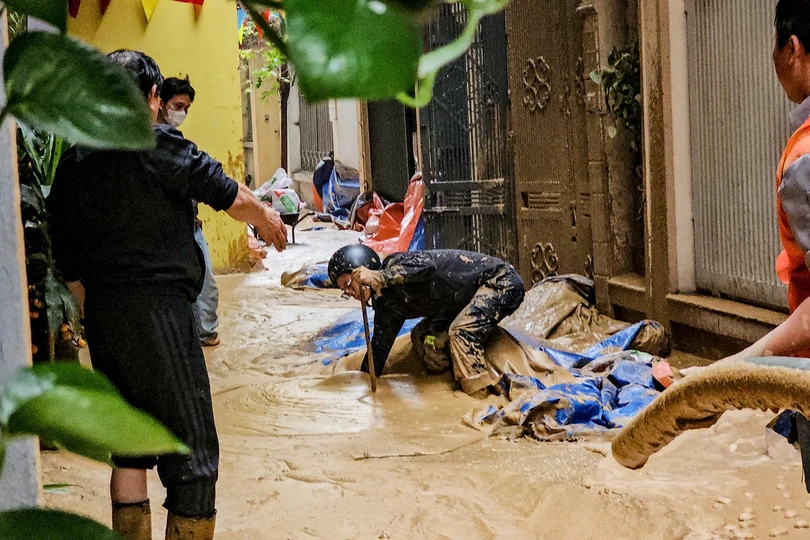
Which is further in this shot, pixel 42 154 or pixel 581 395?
pixel 581 395

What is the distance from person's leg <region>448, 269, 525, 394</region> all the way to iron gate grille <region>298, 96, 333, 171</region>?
13.2 meters

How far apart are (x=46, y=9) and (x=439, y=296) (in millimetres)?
5676

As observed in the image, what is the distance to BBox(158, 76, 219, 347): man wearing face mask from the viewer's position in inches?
237

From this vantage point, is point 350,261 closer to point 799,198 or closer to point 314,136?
point 799,198

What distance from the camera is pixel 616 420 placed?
16.5ft

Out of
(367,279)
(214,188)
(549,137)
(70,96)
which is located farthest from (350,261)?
(70,96)

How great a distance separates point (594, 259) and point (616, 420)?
97.4 inches

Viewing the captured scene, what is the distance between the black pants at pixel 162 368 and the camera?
2.86 m

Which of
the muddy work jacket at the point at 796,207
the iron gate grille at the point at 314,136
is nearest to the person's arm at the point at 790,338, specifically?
the muddy work jacket at the point at 796,207

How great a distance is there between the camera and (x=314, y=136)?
20688 millimetres

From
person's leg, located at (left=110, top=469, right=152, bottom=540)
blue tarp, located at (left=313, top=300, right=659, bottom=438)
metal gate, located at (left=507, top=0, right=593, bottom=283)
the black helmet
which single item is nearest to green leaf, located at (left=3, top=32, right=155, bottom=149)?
person's leg, located at (left=110, top=469, right=152, bottom=540)

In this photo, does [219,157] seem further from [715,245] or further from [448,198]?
[715,245]

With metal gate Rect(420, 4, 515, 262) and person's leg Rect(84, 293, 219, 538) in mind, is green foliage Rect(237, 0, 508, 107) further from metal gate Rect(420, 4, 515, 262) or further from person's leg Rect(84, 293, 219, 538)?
metal gate Rect(420, 4, 515, 262)

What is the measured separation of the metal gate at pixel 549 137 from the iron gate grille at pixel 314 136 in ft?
36.2
